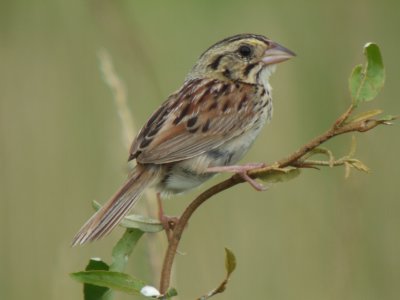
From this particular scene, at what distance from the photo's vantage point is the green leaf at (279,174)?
2.10m

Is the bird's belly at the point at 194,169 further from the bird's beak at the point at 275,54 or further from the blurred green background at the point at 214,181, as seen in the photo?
the bird's beak at the point at 275,54

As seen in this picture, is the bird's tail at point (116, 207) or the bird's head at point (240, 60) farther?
the bird's head at point (240, 60)

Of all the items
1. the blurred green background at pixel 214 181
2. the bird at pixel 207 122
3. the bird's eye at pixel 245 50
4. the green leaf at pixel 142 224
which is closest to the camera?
the green leaf at pixel 142 224

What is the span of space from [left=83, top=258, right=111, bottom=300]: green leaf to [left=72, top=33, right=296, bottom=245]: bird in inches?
27.6

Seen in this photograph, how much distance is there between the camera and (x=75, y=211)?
4.98m

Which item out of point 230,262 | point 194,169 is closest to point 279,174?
point 230,262

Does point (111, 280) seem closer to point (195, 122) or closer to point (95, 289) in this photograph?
point (95, 289)

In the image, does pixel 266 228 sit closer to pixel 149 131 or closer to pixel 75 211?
pixel 75 211

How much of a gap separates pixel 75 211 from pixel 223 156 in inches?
70.6

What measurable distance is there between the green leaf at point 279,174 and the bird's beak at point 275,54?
1512 millimetres

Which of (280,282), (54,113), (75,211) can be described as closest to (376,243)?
(280,282)

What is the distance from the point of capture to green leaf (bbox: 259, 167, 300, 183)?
2097 mm

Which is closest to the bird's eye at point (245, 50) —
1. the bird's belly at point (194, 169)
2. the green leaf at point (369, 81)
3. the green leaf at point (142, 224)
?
the bird's belly at point (194, 169)

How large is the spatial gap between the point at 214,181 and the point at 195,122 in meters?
1.95
